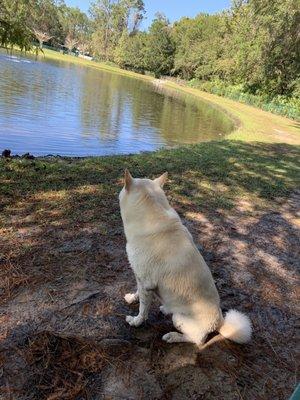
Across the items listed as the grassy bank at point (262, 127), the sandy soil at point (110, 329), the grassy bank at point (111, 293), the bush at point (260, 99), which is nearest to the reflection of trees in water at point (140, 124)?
the grassy bank at point (262, 127)

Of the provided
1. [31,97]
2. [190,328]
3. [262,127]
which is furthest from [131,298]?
[262,127]

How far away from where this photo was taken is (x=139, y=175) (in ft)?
26.7

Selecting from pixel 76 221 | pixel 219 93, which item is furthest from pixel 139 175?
pixel 219 93

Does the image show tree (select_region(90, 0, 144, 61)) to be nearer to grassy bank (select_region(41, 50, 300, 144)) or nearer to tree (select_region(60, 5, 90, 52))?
tree (select_region(60, 5, 90, 52))

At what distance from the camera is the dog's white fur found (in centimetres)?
305

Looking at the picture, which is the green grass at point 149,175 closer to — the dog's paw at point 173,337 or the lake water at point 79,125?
the dog's paw at point 173,337

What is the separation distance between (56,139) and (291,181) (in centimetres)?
747

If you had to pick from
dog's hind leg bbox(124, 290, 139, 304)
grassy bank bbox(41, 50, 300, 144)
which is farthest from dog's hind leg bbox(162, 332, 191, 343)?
grassy bank bbox(41, 50, 300, 144)

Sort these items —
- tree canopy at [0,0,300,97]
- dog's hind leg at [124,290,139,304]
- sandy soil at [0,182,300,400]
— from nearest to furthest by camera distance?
sandy soil at [0,182,300,400]
dog's hind leg at [124,290,139,304]
tree canopy at [0,0,300,97]

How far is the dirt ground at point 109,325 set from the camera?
280 centimetres

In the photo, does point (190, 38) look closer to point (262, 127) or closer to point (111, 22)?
point (111, 22)

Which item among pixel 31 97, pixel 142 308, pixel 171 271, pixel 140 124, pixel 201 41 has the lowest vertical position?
pixel 140 124

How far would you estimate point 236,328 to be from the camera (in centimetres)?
321

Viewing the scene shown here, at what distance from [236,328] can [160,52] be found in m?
88.9
